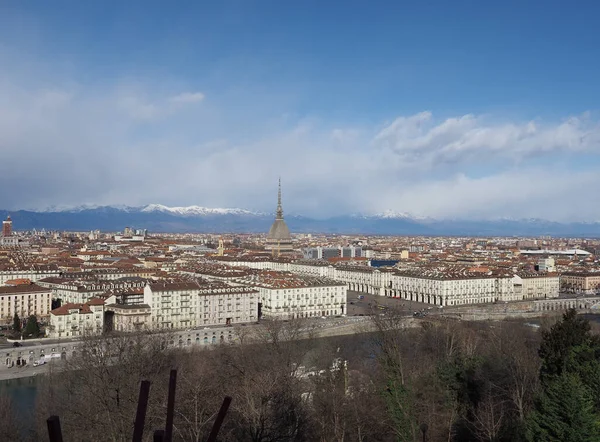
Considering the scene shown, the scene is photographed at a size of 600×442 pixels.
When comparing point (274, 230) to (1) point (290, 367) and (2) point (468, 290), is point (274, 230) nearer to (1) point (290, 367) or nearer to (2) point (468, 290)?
(2) point (468, 290)

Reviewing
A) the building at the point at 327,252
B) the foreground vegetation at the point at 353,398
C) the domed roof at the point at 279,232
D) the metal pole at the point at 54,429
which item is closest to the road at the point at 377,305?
the foreground vegetation at the point at 353,398

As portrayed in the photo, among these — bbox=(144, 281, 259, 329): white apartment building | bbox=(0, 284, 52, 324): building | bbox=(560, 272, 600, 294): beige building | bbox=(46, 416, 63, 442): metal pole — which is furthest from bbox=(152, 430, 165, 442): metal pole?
bbox=(560, 272, 600, 294): beige building

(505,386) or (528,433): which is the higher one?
(528,433)

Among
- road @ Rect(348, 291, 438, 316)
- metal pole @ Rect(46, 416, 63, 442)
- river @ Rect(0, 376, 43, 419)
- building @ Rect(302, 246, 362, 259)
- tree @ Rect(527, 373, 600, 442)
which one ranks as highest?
metal pole @ Rect(46, 416, 63, 442)

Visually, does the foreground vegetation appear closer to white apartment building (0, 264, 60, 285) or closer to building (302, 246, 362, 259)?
white apartment building (0, 264, 60, 285)

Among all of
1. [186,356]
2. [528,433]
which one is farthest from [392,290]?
[528,433]

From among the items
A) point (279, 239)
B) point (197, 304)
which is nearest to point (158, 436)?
point (197, 304)
